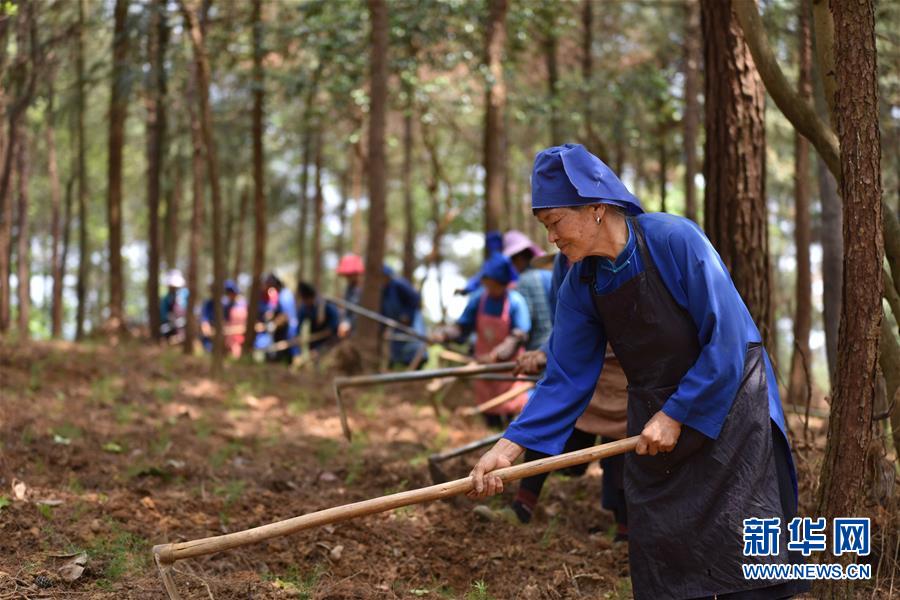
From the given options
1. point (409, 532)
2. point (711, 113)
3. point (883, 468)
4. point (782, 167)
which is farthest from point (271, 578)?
point (782, 167)

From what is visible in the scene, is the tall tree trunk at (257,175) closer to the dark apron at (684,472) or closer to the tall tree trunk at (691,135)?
the tall tree trunk at (691,135)

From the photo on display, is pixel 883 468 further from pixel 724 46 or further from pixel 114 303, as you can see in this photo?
pixel 114 303

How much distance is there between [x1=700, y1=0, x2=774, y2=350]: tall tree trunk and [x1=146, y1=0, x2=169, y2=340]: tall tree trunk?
32.2 ft

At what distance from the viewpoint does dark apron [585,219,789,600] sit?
3.50 metres

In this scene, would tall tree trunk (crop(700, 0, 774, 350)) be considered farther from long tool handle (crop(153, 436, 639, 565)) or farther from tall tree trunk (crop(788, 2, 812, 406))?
tall tree trunk (crop(788, 2, 812, 406))

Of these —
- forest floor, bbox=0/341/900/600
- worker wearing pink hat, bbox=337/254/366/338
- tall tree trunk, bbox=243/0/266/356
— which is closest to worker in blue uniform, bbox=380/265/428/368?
worker wearing pink hat, bbox=337/254/366/338

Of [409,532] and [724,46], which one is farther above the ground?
[724,46]

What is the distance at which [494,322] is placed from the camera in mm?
8852

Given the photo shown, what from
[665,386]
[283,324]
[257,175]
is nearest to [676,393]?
[665,386]

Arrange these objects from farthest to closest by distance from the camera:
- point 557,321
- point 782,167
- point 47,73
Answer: point 782,167
point 47,73
point 557,321

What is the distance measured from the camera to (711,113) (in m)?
5.92

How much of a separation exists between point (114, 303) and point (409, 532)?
1024 cm

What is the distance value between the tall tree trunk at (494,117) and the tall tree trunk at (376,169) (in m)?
1.54

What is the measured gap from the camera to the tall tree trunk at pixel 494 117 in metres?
12.7
